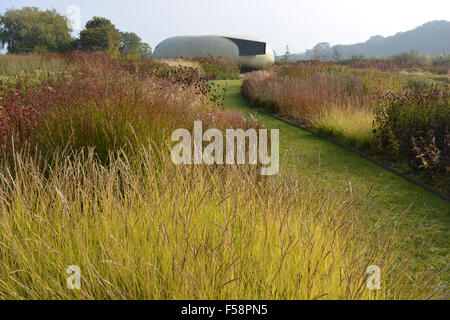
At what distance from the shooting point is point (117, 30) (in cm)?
3344

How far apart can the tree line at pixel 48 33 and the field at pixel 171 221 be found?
96.1ft

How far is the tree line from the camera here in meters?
30.9

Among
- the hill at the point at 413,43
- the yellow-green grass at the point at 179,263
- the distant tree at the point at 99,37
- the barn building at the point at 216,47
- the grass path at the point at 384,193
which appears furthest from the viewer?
the hill at the point at 413,43

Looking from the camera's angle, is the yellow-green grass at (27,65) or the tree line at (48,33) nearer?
the yellow-green grass at (27,65)

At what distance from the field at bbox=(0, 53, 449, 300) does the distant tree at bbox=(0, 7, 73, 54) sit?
3359cm

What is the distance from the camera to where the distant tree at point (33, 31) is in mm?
33281

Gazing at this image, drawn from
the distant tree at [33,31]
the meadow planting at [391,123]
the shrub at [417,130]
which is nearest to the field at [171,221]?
the meadow planting at [391,123]

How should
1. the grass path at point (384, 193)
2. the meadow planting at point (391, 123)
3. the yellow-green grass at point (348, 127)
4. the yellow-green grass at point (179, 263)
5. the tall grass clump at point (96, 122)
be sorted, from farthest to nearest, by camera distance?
the yellow-green grass at point (348, 127), the meadow planting at point (391, 123), the tall grass clump at point (96, 122), the grass path at point (384, 193), the yellow-green grass at point (179, 263)

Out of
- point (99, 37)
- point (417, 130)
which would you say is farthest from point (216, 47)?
point (417, 130)


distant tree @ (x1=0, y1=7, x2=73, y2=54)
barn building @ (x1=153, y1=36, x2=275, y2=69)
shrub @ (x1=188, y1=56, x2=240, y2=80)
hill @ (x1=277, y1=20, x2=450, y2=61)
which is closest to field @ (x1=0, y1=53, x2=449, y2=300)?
shrub @ (x1=188, y1=56, x2=240, y2=80)

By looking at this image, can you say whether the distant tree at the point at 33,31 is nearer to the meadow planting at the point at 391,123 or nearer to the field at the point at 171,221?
the meadow planting at the point at 391,123

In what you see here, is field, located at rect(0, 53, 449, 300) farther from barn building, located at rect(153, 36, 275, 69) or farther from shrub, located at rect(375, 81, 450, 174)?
barn building, located at rect(153, 36, 275, 69)

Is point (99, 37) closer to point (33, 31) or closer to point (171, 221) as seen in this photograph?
point (33, 31)
